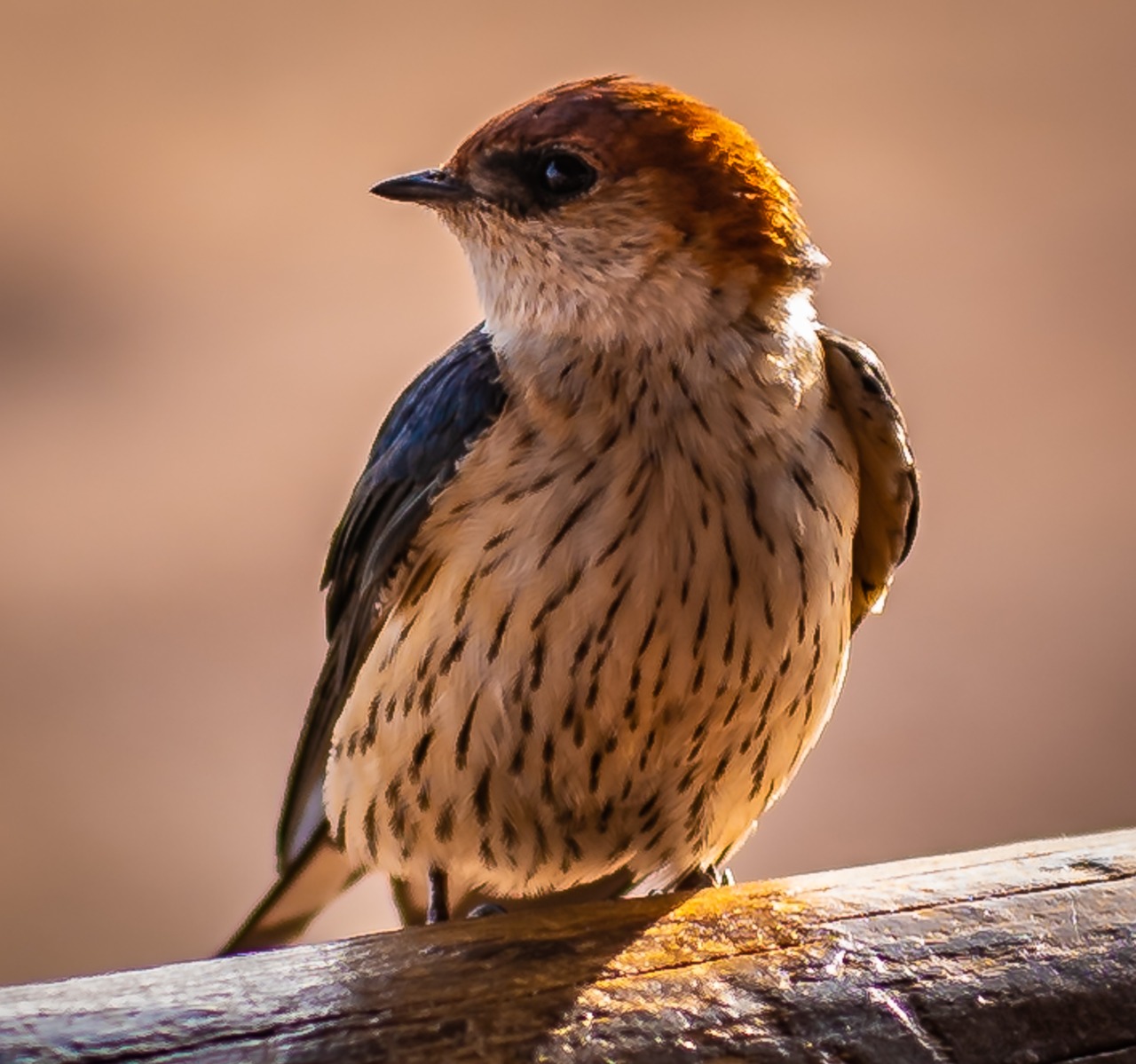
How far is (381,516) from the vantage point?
6.14 ft

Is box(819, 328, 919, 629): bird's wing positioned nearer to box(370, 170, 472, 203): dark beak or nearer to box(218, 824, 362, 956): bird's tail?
box(370, 170, 472, 203): dark beak

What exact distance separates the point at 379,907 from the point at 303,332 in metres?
1.35

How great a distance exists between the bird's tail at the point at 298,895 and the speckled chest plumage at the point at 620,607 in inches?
9.5

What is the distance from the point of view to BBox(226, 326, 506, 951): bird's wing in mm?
1735

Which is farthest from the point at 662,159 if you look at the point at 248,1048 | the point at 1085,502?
the point at 1085,502

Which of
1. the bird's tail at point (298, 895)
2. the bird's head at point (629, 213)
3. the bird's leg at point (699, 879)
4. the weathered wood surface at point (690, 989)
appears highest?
the bird's head at point (629, 213)

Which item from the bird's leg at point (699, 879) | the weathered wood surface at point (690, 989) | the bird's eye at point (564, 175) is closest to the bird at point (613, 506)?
the bird's eye at point (564, 175)

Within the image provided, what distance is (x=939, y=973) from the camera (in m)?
1.26

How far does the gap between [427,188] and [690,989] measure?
861 mm

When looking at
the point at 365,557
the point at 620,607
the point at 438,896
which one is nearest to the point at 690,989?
the point at 620,607

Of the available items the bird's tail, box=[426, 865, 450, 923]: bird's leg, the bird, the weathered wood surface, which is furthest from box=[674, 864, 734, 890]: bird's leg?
the weathered wood surface

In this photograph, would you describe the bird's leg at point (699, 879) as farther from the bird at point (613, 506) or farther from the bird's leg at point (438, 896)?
the bird's leg at point (438, 896)

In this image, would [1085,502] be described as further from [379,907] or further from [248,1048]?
[248,1048]

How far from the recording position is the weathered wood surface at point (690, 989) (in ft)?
3.74
